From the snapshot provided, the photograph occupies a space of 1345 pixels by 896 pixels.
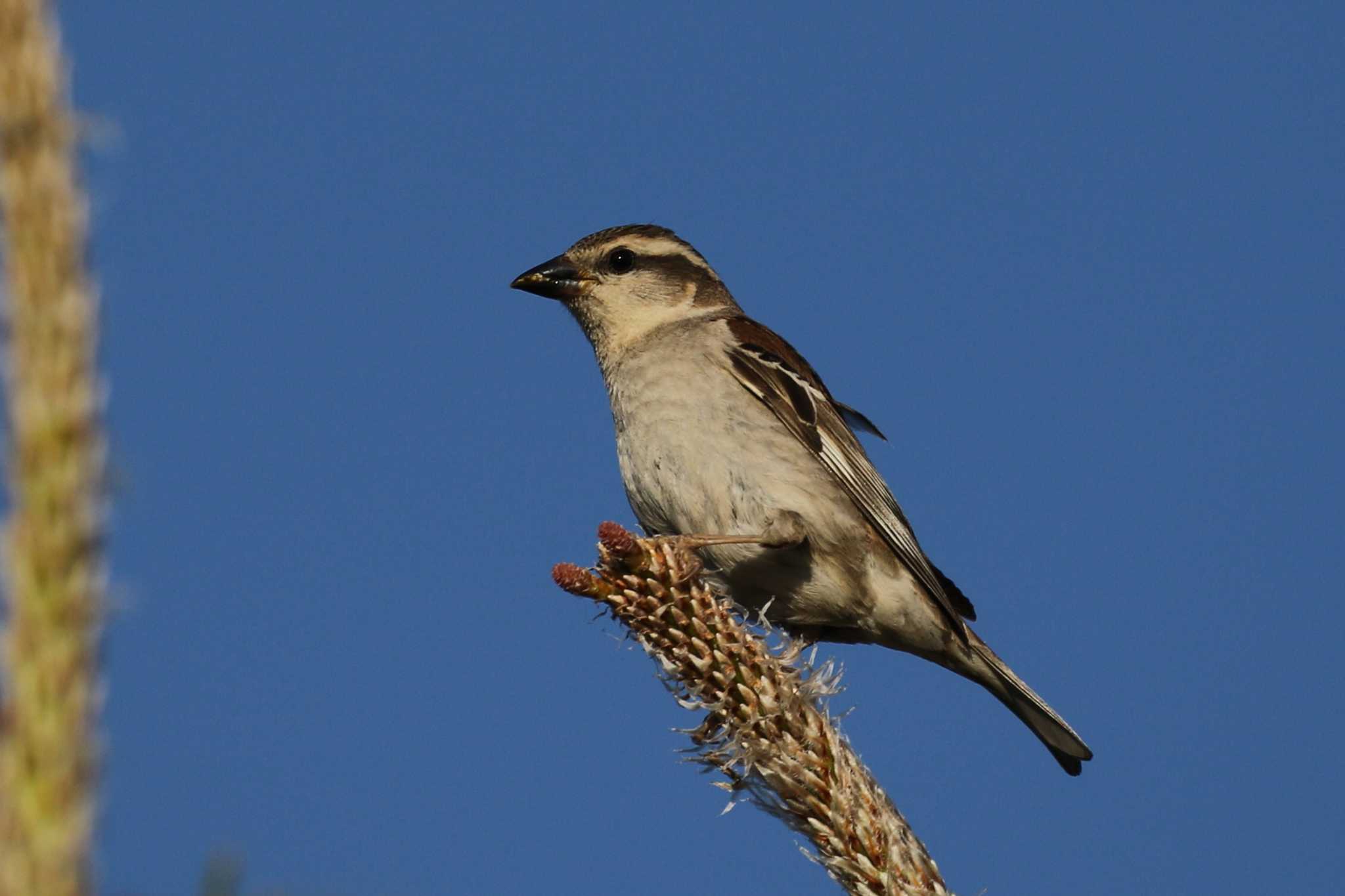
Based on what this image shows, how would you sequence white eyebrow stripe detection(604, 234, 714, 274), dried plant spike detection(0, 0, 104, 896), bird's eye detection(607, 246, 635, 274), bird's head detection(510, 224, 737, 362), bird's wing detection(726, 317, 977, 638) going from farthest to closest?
white eyebrow stripe detection(604, 234, 714, 274) < bird's eye detection(607, 246, 635, 274) < bird's head detection(510, 224, 737, 362) < bird's wing detection(726, 317, 977, 638) < dried plant spike detection(0, 0, 104, 896)

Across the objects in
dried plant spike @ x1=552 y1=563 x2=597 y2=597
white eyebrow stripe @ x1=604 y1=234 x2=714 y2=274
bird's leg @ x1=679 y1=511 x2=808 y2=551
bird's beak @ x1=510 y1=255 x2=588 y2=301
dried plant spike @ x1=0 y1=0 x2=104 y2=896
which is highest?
white eyebrow stripe @ x1=604 y1=234 x2=714 y2=274

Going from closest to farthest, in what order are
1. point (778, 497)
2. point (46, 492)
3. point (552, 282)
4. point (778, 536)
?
point (46, 492) → point (778, 536) → point (778, 497) → point (552, 282)

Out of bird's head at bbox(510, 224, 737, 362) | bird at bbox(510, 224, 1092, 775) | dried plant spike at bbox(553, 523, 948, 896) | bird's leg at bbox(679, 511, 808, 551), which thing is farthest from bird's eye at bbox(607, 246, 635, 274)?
dried plant spike at bbox(553, 523, 948, 896)

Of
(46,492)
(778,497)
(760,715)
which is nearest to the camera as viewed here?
(46,492)

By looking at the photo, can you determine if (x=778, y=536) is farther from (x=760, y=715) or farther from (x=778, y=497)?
(x=760, y=715)

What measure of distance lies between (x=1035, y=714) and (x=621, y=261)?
3715 millimetres

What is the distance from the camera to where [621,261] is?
859cm

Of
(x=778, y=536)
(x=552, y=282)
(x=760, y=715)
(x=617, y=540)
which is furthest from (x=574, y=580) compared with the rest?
(x=552, y=282)

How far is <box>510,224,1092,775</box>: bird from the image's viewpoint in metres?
6.90

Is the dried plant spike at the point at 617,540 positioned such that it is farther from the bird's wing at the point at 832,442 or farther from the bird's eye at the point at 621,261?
the bird's eye at the point at 621,261

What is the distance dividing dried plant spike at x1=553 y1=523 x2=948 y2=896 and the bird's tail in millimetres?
3357

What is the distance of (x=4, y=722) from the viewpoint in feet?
3.58

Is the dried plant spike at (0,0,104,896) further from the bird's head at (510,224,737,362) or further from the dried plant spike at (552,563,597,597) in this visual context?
the bird's head at (510,224,737,362)

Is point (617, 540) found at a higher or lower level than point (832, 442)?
lower
